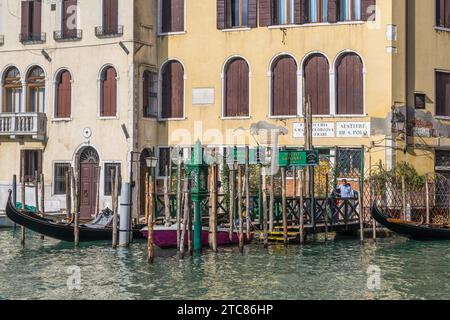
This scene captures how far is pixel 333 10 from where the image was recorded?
23.1 m

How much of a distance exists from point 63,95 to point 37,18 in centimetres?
234

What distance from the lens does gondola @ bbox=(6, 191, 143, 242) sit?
2011 centimetres

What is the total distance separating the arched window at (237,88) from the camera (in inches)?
955

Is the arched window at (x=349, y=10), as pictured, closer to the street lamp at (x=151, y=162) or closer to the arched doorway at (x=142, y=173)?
the street lamp at (x=151, y=162)

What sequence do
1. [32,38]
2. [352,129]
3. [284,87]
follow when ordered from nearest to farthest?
[352,129] → [284,87] → [32,38]

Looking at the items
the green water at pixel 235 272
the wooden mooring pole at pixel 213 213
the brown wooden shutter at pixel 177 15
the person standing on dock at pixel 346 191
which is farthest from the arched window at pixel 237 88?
the wooden mooring pole at pixel 213 213

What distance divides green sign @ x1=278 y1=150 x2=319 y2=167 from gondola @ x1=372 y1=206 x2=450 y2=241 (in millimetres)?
1779

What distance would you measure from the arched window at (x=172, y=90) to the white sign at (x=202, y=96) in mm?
413

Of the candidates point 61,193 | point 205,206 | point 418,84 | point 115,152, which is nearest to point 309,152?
point 205,206

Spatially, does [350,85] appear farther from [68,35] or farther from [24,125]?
[24,125]

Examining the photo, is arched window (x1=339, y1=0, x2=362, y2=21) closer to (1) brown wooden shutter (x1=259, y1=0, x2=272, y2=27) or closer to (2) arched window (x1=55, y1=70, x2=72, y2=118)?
(1) brown wooden shutter (x1=259, y1=0, x2=272, y2=27)

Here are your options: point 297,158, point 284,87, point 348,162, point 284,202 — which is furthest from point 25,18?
point 284,202
